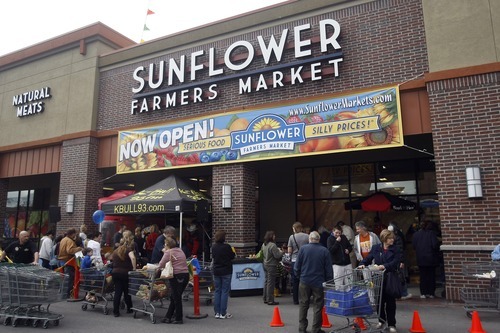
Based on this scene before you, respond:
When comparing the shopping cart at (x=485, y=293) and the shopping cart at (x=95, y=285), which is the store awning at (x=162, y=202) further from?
the shopping cart at (x=485, y=293)

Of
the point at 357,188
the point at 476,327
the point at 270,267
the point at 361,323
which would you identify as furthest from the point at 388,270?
the point at 357,188

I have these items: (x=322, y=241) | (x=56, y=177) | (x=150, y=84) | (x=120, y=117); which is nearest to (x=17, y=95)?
(x=56, y=177)

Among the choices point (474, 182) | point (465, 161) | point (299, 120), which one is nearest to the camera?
point (474, 182)

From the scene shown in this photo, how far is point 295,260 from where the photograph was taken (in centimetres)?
938

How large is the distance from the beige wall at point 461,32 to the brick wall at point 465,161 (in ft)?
1.65

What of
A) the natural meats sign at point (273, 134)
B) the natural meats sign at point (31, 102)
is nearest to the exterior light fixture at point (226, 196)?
the natural meats sign at point (273, 134)

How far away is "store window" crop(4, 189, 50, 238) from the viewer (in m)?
21.7

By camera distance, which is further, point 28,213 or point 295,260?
point 28,213

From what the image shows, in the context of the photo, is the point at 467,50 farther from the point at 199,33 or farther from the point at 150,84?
the point at 150,84

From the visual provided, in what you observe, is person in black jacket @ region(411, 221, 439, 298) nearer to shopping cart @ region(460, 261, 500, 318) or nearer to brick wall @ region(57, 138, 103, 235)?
shopping cart @ region(460, 261, 500, 318)

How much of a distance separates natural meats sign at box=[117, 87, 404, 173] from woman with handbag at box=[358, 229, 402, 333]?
152 inches

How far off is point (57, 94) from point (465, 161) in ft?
50.2

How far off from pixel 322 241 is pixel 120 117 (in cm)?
927

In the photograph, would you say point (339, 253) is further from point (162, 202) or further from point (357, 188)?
point (357, 188)
